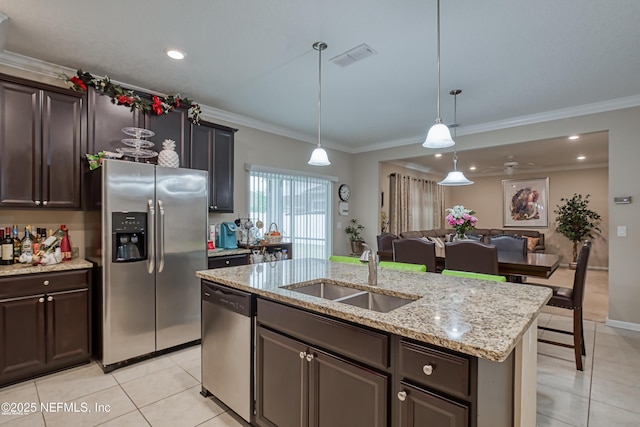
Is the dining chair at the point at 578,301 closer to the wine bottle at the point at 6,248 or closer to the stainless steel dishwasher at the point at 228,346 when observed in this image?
the stainless steel dishwasher at the point at 228,346

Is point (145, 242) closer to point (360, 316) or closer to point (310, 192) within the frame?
point (360, 316)

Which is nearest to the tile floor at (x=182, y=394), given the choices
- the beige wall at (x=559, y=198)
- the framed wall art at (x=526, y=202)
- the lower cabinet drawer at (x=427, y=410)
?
the lower cabinet drawer at (x=427, y=410)

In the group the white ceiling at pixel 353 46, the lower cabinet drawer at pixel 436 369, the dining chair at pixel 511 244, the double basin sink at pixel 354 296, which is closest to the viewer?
the lower cabinet drawer at pixel 436 369

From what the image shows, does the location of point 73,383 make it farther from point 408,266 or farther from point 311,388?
point 408,266

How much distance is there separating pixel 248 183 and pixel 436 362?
3.80 metres

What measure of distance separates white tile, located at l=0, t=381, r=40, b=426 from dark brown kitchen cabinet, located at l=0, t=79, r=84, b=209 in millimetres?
1413

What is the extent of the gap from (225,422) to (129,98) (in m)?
2.94

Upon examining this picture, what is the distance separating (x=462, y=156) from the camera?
21.9 feet

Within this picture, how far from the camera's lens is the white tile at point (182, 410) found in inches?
80.2

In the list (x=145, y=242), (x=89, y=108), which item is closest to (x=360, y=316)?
(x=145, y=242)

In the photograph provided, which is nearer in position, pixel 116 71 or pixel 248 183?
pixel 116 71

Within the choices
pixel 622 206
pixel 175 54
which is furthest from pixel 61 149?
pixel 622 206

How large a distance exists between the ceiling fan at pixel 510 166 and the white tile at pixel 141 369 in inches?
283

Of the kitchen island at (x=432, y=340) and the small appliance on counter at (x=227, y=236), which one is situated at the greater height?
the small appliance on counter at (x=227, y=236)
